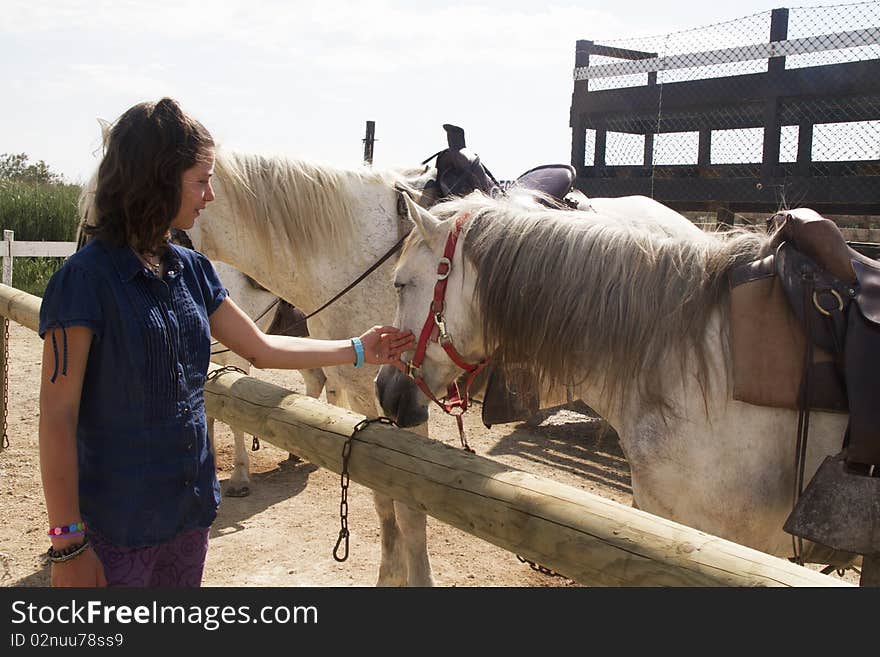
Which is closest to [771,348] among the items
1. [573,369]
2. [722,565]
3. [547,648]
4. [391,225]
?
[573,369]

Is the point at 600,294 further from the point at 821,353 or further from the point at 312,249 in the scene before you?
the point at 312,249

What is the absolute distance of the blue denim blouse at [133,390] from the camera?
1.38m

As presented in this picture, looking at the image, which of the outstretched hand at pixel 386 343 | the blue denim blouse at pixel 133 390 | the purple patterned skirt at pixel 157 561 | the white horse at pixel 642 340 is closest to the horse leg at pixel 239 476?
the outstretched hand at pixel 386 343

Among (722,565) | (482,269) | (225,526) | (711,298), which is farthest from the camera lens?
(225,526)

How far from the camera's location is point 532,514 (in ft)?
5.00

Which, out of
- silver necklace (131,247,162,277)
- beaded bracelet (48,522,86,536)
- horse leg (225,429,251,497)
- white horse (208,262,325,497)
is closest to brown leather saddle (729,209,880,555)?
silver necklace (131,247,162,277)

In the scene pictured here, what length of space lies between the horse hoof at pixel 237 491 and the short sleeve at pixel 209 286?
11.3ft

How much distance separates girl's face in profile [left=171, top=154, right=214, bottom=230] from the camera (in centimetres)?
147

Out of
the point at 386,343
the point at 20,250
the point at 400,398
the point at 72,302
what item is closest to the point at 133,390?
the point at 72,302

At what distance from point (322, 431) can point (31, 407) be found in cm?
540

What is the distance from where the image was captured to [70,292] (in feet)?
4.44

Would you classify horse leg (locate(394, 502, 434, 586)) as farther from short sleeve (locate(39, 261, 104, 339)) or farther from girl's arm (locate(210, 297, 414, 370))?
short sleeve (locate(39, 261, 104, 339))

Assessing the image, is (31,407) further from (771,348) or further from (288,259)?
(771,348)

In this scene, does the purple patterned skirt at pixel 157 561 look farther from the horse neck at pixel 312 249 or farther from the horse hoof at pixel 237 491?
the horse hoof at pixel 237 491
